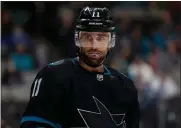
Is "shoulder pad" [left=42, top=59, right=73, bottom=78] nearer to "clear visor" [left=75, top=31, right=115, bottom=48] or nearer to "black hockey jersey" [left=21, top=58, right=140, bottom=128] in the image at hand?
"black hockey jersey" [left=21, top=58, right=140, bottom=128]

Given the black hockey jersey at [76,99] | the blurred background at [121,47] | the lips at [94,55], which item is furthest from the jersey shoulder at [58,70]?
the blurred background at [121,47]

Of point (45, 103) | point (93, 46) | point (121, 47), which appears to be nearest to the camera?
point (45, 103)

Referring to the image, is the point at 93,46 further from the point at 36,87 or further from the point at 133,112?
the point at 133,112

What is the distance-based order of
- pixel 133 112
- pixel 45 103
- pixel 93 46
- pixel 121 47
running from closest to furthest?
1. pixel 45 103
2. pixel 93 46
3. pixel 133 112
4. pixel 121 47

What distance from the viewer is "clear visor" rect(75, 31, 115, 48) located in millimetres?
2928

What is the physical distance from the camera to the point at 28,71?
271 inches

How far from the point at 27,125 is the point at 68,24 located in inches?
185

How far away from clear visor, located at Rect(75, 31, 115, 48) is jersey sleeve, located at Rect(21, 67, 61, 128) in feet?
0.79

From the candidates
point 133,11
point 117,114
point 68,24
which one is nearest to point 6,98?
point 68,24

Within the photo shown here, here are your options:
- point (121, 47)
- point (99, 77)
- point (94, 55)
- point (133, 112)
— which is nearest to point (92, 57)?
point (94, 55)

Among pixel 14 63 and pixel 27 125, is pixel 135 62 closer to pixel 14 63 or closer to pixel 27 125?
pixel 14 63

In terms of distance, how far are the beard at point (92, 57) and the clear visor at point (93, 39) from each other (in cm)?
3

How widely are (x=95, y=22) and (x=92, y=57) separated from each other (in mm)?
180

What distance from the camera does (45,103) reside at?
9.19 feet
